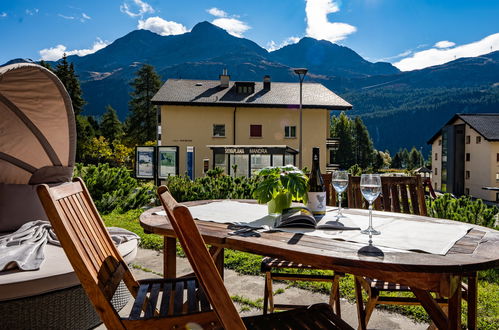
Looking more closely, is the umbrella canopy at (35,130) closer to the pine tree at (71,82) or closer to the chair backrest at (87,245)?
the chair backrest at (87,245)

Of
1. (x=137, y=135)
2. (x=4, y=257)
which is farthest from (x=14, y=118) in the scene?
(x=137, y=135)

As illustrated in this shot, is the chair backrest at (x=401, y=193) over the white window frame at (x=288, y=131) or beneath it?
beneath

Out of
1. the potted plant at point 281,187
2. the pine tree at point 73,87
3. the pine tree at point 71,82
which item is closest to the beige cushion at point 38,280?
the potted plant at point 281,187

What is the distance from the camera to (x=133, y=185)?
962 cm

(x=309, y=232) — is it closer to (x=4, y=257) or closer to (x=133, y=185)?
(x=4, y=257)

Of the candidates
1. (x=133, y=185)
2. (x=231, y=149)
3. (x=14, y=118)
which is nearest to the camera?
(x=14, y=118)

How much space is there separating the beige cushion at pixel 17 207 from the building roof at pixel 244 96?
2262 centimetres

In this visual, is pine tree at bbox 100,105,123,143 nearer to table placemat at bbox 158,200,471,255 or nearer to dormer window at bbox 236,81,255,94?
dormer window at bbox 236,81,255,94

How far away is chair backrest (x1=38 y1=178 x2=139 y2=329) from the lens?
1.50 m

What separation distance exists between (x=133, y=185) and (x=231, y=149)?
12.8 m

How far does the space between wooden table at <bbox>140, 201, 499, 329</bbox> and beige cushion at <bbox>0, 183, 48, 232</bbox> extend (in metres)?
3.01

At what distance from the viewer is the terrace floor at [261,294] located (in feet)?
9.65

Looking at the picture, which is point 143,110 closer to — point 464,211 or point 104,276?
point 464,211

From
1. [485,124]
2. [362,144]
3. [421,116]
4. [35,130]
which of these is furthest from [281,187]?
[421,116]
